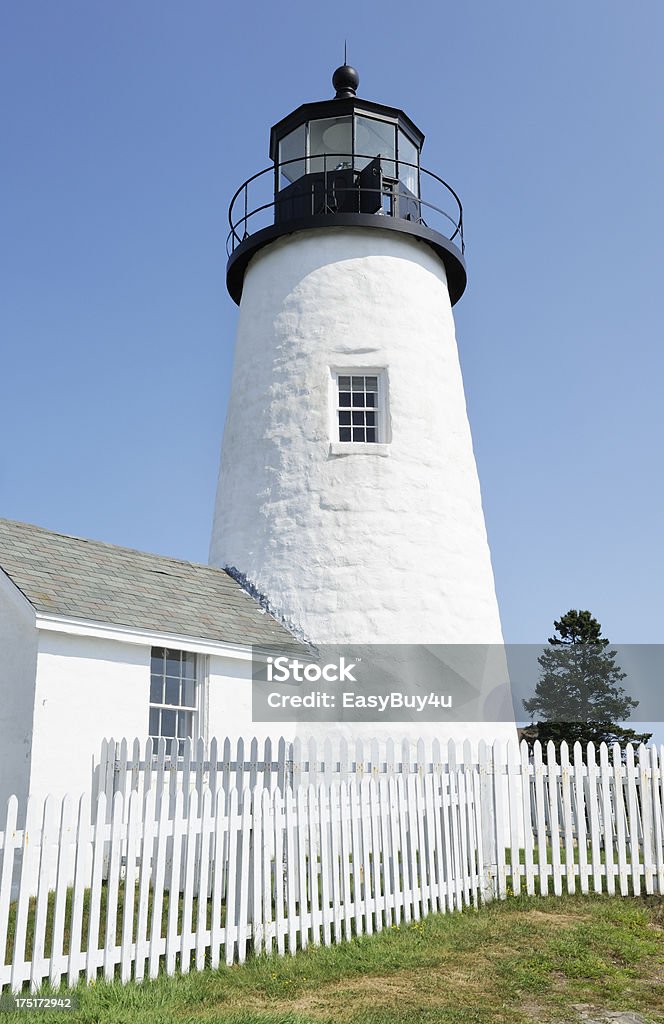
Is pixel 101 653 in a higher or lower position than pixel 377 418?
lower

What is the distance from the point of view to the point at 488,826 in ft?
33.3

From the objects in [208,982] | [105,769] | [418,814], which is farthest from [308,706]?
[208,982]

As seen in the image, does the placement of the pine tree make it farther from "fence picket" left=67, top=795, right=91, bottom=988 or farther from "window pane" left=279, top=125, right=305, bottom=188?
"fence picket" left=67, top=795, right=91, bottom=988

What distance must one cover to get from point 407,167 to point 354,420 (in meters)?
5.44

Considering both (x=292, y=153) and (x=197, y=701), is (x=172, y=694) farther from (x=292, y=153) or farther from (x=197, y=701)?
(x=292, y=153)

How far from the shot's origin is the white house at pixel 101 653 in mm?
10836

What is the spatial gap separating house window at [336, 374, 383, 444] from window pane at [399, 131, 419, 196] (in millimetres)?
4167

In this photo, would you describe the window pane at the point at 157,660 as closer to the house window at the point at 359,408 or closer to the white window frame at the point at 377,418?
the white window frame at the point at 377,418

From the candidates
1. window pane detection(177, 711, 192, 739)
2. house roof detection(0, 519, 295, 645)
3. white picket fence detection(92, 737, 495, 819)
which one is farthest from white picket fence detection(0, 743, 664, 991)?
house roof detection(0, 519, 295, 645)

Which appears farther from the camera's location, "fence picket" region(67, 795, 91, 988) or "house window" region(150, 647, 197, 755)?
"house window" region(150, 647, 197, 755)

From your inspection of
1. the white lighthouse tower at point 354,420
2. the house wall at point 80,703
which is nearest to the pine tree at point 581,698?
the white lighthouse tower at point 354,420

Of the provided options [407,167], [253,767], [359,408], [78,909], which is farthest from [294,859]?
[407,167]

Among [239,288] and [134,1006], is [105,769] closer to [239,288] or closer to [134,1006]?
[134,1006]

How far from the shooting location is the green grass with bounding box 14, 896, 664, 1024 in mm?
6062
